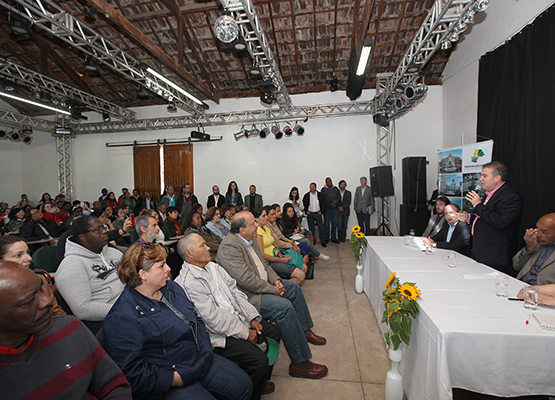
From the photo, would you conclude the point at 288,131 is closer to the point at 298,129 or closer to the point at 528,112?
the point at 298,129

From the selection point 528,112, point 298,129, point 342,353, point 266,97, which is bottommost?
point 342,353

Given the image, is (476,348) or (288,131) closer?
(476,348)

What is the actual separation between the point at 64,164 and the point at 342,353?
35.3ft

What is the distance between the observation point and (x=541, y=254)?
2.17 m

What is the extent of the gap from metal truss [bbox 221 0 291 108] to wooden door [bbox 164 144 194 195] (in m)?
3.69

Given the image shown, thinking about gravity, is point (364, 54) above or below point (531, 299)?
above

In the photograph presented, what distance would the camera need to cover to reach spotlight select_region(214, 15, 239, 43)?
11.7ft

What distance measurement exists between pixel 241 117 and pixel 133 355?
24.4 feet

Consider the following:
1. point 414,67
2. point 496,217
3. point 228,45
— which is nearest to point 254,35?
point 228,45

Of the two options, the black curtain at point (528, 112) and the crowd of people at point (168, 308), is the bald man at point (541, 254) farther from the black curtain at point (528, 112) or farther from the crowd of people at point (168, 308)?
the black curtain at point (528, 112)

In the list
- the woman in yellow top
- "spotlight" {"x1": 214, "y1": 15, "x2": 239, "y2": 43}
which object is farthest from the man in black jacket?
"spotlight" {"x1": 214, "y1": 15, "x2": 239, "y2": 43}

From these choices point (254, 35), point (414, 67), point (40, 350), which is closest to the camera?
point (40, 350)

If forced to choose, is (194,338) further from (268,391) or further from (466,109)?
A: (466,109)

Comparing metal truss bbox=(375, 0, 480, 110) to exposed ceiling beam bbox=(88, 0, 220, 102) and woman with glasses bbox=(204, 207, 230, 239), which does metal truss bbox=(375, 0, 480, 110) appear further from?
exposed ceiling beam bbox=(88, 0, 220, 102)
